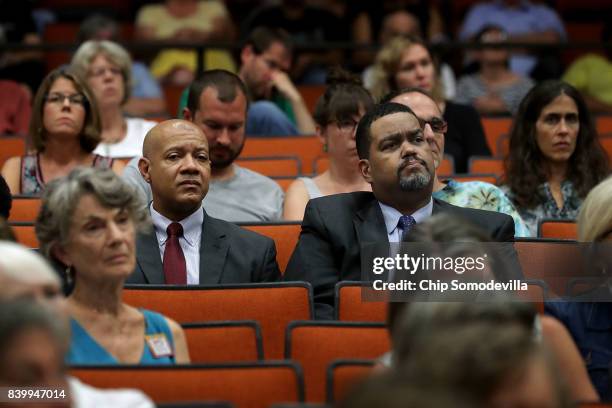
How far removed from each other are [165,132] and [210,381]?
4.53ft

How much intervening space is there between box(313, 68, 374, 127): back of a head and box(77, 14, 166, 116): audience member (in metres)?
1.68

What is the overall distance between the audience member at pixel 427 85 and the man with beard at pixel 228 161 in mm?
967

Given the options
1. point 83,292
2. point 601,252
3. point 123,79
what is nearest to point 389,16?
point 123,79

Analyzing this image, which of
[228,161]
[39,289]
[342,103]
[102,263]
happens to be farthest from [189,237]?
[39,289]

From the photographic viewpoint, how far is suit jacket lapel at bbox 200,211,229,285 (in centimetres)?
347

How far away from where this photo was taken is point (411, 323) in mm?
2010

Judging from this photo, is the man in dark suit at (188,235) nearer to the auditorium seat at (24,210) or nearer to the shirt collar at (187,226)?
the shirt collar at (187,226)

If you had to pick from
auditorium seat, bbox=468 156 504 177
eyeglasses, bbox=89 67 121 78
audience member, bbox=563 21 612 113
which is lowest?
auditorium seat, bbox=468 156 504 177

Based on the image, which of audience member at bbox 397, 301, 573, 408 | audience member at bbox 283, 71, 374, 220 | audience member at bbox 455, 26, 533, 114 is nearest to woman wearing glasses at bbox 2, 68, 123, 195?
audience member at bbox 283, 71, 374, 220

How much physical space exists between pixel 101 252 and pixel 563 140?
7.34 ft

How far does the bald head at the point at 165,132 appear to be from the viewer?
3.65m

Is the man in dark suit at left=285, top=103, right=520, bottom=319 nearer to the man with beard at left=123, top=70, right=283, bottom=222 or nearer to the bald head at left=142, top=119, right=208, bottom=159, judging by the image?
the bald head at left=142, top=119, right=208, bottom=159

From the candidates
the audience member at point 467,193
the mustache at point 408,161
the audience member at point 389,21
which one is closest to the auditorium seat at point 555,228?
the audience member at point 467,193

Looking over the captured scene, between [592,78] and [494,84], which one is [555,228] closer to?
[494,84]
